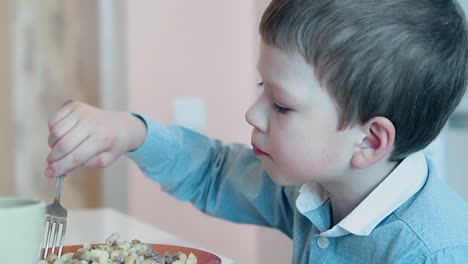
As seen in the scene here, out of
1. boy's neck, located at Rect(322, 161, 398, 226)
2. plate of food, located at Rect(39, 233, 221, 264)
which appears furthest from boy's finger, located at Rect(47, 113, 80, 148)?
boy's neck, located at Rect(322, 161, 398, 226)

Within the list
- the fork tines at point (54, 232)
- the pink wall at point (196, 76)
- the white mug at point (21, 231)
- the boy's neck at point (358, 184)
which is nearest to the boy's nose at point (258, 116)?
the boy's neck at point (358, 184)

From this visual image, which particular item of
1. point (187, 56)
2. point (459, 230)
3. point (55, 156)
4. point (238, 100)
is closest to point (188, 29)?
point (187, 56)

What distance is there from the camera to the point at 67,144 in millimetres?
756

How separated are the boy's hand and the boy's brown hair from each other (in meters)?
0.22

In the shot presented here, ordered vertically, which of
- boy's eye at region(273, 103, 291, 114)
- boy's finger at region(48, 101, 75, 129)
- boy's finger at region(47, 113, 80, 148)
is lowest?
boy's finger at region(47, 113, 80, 148)

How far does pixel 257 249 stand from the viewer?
170 cm

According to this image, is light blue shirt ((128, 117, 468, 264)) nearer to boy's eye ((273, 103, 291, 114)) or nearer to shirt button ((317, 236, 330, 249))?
shirt button ((317, 236, 330, 249))

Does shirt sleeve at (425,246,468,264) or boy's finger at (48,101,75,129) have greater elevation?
boy's finger at (48,101,75,129)

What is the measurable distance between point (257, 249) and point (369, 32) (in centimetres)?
108

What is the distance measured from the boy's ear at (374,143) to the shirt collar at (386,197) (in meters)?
0.03

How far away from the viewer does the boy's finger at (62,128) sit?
75cm

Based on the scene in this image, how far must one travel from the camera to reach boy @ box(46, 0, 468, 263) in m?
0.69

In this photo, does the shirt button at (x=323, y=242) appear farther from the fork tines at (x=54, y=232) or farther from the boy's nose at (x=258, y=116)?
the fork tines at (x=54, y=232)

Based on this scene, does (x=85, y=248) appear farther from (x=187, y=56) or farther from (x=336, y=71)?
(x=187, y=56)
